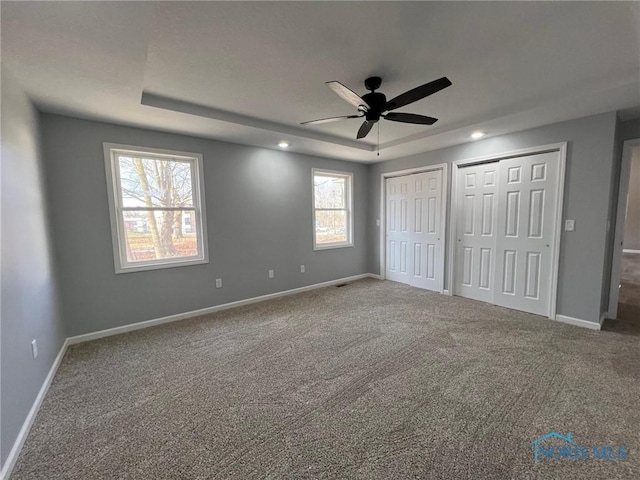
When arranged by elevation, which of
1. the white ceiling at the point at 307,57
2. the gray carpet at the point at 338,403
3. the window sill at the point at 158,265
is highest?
the white ceiling at the point at 307,57

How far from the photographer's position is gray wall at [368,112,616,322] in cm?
287

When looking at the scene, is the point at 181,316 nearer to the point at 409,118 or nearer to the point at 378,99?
the point at 378,99

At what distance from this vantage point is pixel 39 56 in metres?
1.70

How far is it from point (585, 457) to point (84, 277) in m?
4.35

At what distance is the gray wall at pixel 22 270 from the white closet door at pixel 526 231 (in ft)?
16.1

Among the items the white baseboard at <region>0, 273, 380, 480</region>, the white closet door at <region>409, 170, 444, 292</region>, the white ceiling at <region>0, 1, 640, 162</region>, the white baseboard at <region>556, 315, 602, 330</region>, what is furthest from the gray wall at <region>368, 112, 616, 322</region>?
the white baseboard at <region>0, 273, 380, 480</region>

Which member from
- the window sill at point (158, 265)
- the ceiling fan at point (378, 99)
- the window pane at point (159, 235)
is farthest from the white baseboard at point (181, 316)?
the ceiling fan at point (378, 99)

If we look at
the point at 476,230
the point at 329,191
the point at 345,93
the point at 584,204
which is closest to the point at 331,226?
the point at 329,191

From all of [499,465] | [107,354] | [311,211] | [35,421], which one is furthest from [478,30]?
[107,354]

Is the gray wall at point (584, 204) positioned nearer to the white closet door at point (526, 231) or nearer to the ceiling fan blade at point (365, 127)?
the white closet door at point (526, 231)

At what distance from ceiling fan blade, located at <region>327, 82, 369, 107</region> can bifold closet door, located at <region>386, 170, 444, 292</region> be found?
276cm

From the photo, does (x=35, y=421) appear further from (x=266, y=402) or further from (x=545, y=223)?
(x=545, y=223)

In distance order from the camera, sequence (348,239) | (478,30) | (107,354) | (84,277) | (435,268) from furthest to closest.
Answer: (348,239), (435,268), (84,277), (107,354), (478,30)

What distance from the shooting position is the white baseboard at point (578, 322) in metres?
2.99
